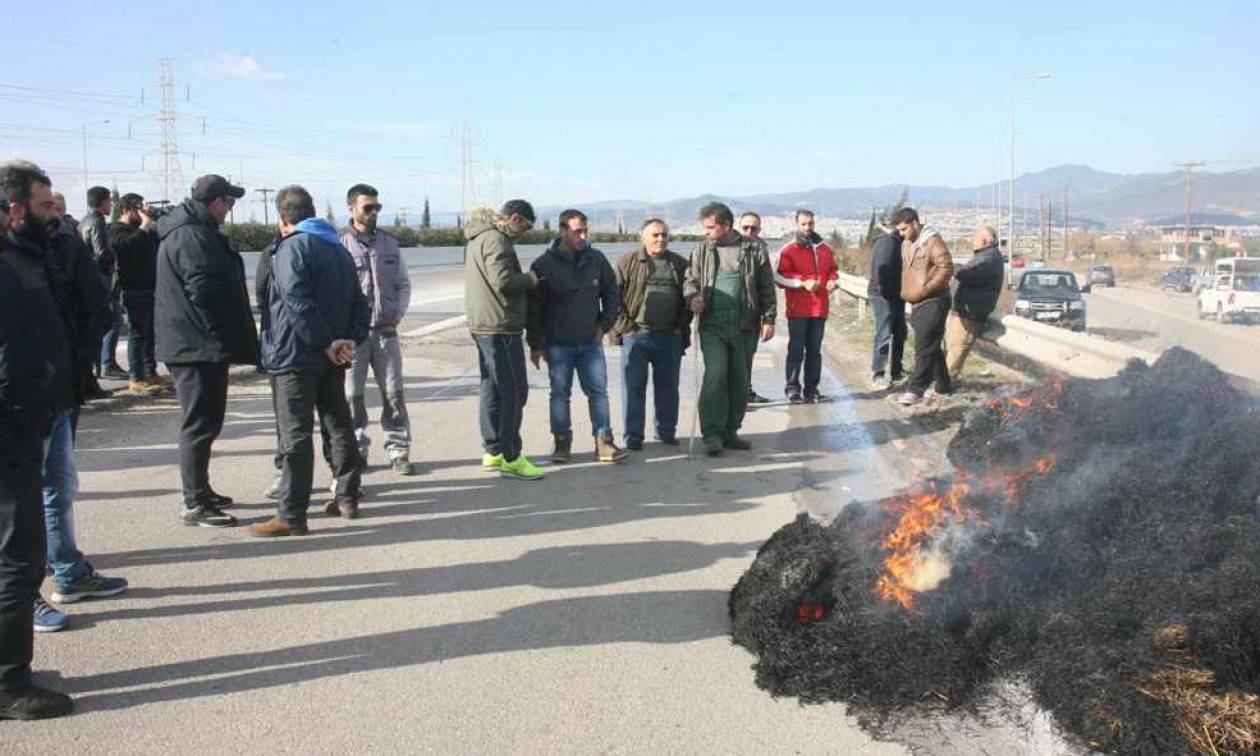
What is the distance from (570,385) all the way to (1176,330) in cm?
1713

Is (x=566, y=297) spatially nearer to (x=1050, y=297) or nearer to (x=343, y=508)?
(x=343, y=508)

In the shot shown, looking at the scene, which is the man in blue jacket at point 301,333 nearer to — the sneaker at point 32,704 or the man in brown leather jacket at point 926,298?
the sneaker at point 32,704

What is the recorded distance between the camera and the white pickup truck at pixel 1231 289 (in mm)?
22297

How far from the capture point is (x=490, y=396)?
798 cm

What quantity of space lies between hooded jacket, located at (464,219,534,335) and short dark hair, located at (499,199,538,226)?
A: 0.16 m

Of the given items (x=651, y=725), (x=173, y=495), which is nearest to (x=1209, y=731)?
(x=651, y=725)

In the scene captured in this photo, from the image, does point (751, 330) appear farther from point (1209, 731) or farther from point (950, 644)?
point (1209, 731)

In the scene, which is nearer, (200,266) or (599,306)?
(200,266)

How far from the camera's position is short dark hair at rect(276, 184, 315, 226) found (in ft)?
21.5

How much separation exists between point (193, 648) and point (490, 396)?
3.64 metres

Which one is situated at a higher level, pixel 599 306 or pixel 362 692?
pixel 599 306

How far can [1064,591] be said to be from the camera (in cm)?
420

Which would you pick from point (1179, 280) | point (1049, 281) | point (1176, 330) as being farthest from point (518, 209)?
point (1179, 280)

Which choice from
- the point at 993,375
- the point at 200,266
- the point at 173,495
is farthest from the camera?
the point at 993,375
